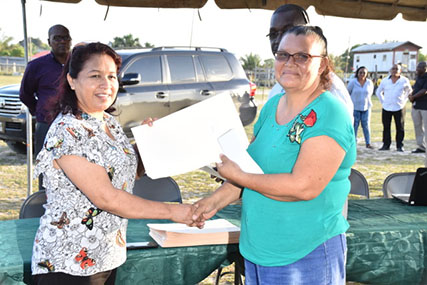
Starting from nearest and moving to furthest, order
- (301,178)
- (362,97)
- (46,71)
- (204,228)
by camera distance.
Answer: (301,178) < (204,228) < (46,71) < (362,97)

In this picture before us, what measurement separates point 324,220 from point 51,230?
100cm

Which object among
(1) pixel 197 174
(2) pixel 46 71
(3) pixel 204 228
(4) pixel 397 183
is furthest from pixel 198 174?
(3) pixel 204 228

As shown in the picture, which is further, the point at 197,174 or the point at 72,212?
the point at 197,174

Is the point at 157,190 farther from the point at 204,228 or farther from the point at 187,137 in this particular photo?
the point at 187,137

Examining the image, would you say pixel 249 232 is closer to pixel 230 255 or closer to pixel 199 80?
pixel 230 255

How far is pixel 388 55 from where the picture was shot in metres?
67.9

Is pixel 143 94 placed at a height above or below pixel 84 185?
above

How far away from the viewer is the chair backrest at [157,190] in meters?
3.40

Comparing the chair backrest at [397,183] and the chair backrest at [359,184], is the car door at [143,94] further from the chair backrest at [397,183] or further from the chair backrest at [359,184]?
the chair backrest at [397,183]

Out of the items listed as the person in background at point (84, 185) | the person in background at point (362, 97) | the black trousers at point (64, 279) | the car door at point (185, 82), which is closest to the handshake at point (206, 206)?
the person in background at point (84, 185)

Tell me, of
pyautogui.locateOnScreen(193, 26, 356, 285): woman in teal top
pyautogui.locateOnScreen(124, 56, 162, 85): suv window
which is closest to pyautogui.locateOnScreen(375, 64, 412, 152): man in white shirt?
pyautogui.locateOnScreen(124, 56, 162, 85): suv window

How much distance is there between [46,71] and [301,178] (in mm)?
4250

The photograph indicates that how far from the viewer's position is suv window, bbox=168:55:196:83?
914cm

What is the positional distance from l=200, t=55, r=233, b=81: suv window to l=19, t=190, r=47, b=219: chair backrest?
7030mm
